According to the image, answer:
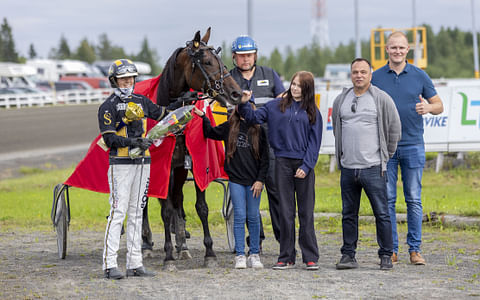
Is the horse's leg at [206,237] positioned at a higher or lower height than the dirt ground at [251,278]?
higher

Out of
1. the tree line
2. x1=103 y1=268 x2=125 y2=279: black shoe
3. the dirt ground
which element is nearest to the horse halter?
the dirt ground

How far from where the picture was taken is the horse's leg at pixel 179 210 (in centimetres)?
803

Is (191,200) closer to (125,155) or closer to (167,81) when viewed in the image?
(167,81)

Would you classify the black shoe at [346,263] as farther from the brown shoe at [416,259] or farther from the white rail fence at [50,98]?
the white rail fence at [50,98]

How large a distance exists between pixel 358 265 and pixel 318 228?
9.53 ft

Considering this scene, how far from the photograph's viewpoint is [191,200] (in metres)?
13.2

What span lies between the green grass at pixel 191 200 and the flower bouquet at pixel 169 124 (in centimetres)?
416

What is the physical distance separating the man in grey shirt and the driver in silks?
5.92ft

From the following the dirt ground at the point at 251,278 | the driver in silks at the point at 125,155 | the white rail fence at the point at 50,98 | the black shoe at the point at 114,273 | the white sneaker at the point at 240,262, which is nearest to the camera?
the dirt ground at the point at 251,278

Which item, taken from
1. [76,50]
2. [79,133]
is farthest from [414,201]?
[76,50]

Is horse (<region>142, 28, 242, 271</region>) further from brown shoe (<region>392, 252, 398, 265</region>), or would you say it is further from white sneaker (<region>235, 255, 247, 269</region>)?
brown shoe (<region>392, 252, 398, 265</region>)

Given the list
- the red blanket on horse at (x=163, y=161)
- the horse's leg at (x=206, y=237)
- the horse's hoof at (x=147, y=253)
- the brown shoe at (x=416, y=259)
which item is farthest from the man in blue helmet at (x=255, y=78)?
the horse's hoof at (x=147, y=253)

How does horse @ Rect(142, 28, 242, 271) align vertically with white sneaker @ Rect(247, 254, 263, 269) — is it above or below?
above

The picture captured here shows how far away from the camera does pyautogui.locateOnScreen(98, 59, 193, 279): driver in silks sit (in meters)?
6.91
